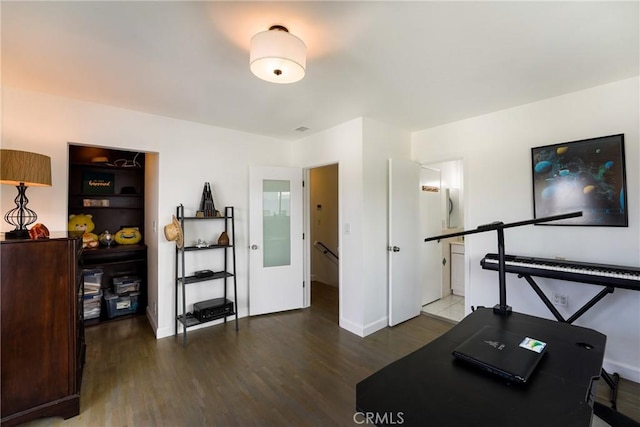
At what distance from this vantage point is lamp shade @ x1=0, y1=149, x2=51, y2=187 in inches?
75.9

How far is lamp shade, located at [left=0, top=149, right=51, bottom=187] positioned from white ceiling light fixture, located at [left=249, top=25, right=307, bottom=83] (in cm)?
178

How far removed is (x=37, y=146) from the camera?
8.34ft

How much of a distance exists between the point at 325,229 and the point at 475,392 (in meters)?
4.57

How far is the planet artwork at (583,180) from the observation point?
237 centimetres

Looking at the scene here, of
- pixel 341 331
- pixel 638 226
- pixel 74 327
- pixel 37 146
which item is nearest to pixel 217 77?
pixel 37 146

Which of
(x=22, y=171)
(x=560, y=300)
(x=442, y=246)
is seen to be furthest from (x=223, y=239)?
(x=560, y=300)

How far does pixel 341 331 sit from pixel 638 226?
2.83m

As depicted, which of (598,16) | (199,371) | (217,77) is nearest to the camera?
(598,16)

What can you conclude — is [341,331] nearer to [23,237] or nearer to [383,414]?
[383,414]

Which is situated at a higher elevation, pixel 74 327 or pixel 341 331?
pixel 74 327

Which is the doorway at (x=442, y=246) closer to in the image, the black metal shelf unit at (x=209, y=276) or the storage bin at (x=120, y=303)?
the black metal shelf unit at (x=209, y=276)

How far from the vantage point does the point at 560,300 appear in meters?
2.65

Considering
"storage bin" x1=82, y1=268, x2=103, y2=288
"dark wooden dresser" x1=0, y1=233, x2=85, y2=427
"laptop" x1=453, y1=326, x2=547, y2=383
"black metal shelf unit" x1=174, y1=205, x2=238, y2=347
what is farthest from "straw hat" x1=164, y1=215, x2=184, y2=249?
"laptop" x1=453, y1=326, x2=547, y2=383
